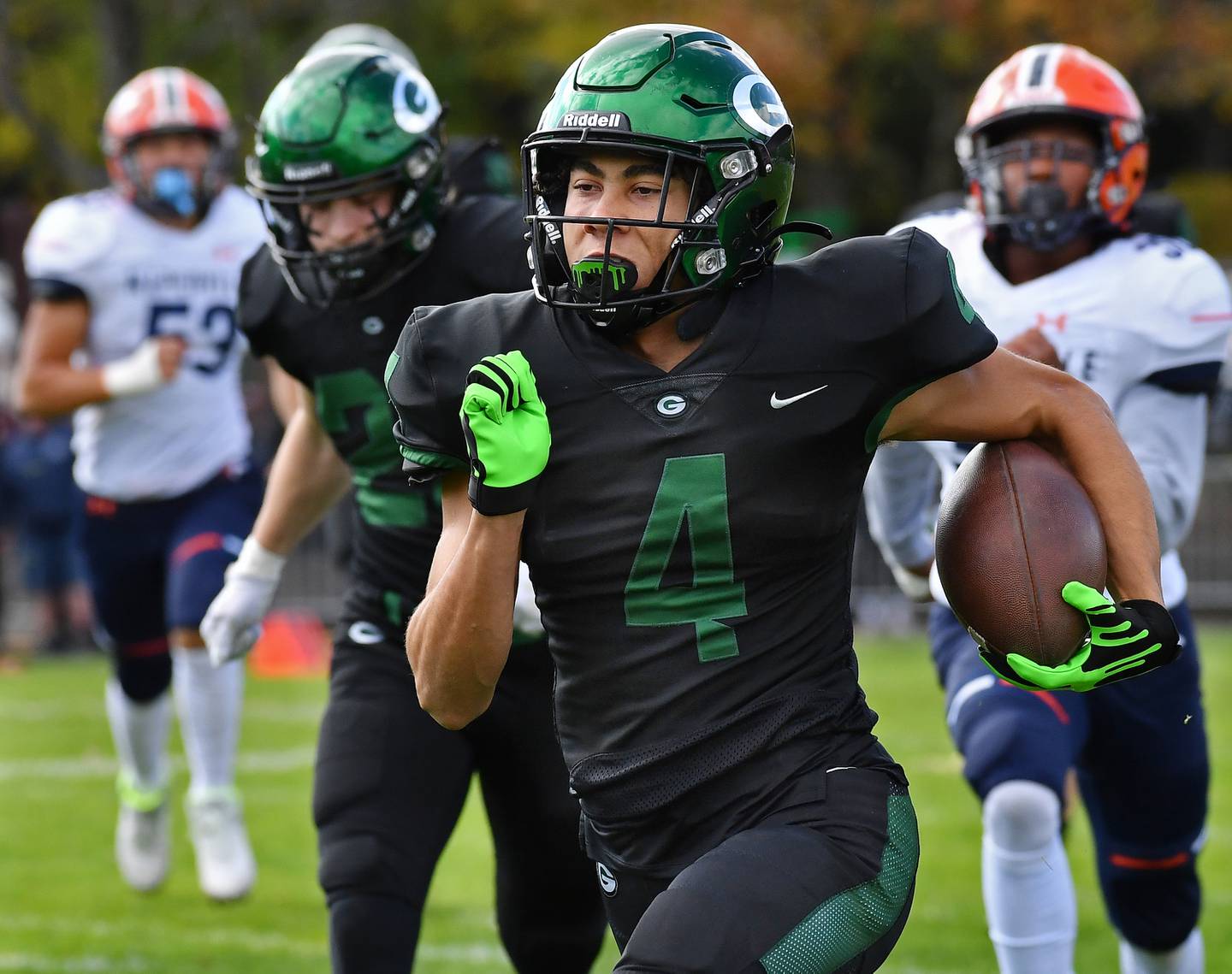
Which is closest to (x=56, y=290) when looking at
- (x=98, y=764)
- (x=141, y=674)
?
(x=141, y=674)

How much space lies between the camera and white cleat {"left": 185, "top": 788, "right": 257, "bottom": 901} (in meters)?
6.05

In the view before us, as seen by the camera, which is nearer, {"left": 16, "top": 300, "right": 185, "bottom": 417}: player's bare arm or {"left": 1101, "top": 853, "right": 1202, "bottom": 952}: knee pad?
{"left": 1101, "top": 853, "right": 1202, "bottom": 952}: knee pad

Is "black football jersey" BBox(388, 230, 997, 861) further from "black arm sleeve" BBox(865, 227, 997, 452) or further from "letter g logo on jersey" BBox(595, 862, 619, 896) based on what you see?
"letter g logo on jersey" BBox(595, 862, 619, 896)

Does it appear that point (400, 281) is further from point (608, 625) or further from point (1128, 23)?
point (1128, 23)

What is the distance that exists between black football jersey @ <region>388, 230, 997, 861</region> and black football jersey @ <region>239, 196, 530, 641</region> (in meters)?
1.17

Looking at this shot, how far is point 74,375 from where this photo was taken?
6.32 metres

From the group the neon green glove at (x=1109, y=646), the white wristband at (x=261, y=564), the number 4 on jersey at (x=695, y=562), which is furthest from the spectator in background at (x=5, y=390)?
the neon green glove at (x=1109, y=646)

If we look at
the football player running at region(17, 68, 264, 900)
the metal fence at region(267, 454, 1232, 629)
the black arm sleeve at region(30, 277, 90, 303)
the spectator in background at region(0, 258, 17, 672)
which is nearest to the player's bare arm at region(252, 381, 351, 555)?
the football player running at region(17, 68, 264, 900)

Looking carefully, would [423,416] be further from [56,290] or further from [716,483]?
[56,290]

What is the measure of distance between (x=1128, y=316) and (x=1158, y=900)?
1.28m

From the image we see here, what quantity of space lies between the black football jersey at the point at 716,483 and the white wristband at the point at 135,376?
11.3 feet

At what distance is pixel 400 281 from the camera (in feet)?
14.0

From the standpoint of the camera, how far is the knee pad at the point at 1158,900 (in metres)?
4.34

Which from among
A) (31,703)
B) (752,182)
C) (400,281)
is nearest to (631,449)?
(752,182)
